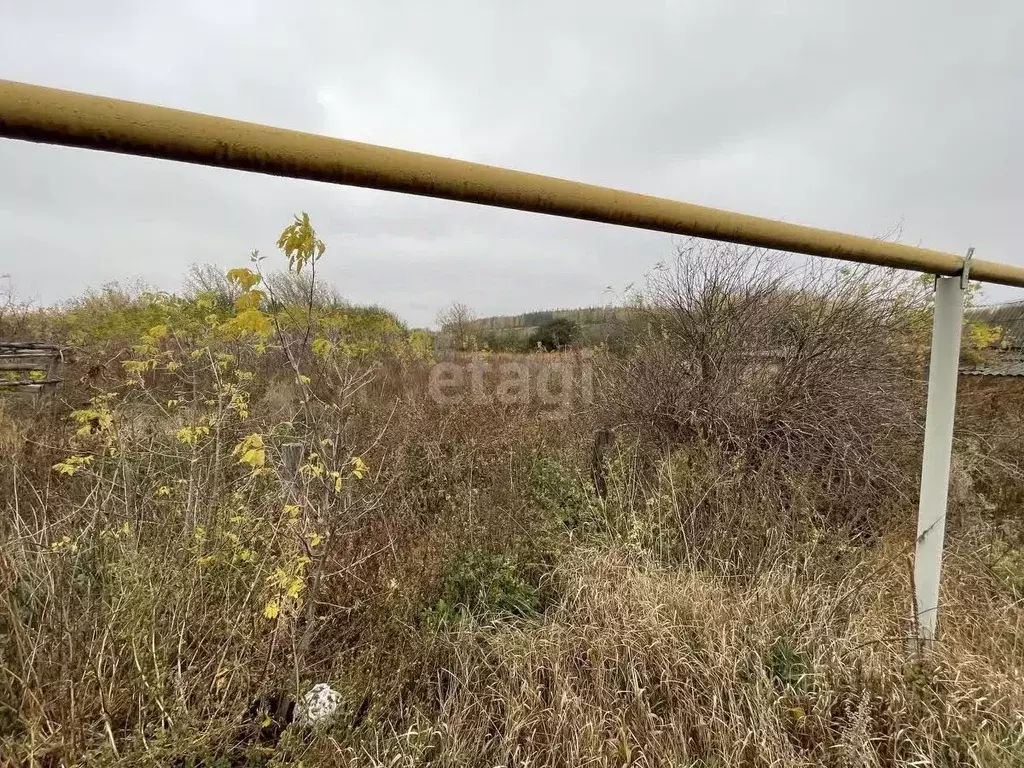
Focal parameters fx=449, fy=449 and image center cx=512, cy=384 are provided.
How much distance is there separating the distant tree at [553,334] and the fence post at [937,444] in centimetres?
1271

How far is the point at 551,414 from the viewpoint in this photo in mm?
6898

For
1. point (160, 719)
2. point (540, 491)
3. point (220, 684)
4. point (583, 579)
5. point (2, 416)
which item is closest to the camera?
point (160, 719)

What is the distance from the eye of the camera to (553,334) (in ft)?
55.0

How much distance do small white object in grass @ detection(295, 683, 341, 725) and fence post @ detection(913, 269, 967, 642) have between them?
2125 millimetres

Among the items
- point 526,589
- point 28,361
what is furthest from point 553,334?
point 526,589

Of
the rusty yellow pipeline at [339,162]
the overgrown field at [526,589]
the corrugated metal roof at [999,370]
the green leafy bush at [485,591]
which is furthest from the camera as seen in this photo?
the corrugated metal roof at [999,370]

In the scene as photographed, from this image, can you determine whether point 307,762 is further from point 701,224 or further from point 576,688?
point 701,224

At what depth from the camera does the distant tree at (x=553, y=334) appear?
1536 cm

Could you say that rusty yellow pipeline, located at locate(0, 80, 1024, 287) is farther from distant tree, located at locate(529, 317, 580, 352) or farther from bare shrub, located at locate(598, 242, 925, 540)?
distant tree, located at locate(529, 317, 580, 352)

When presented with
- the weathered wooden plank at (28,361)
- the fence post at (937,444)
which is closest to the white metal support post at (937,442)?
the fence post at (937,444)

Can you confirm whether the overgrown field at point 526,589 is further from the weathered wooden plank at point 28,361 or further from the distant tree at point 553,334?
the distant tree at point 553,334

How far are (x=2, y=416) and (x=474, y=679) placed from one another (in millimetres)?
6905

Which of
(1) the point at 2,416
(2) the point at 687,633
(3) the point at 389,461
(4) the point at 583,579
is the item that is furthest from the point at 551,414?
(1) the point at 2,416

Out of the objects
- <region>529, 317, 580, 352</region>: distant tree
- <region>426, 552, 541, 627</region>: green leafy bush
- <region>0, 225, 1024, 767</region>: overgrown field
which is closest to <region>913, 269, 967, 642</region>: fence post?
<region>0, 225, 1024, 767</region>: overgrown field
